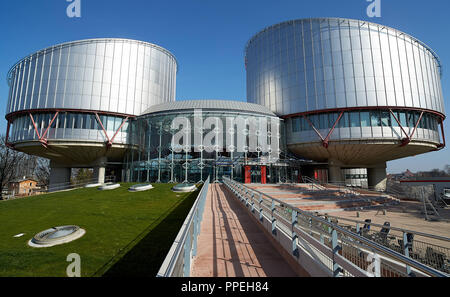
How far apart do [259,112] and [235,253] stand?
34.8 metres

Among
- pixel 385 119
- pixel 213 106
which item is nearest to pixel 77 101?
pixel 213 106

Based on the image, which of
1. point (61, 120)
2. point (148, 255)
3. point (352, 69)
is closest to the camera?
point (148, 255)

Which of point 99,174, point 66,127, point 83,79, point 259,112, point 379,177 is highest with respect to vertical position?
point 83,79

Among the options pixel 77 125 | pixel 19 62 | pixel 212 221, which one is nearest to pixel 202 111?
pixel 77 125

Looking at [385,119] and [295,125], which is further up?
[295,125]

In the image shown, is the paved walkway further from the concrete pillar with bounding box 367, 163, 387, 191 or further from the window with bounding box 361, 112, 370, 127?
the concrete pillar with bounding box 367, 163, 387, 191

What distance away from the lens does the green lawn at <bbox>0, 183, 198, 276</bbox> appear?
8.00 m

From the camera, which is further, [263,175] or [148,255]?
[263,175]

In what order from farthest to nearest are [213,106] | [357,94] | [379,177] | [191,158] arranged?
[379,177]
[213,106]
[357,94]
[191,158]

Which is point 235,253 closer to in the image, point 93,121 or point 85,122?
point 93,121

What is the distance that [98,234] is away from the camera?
11359 mm

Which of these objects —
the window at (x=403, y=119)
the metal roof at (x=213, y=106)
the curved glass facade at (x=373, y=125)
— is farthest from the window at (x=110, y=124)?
the window at (x=403, y=119)
